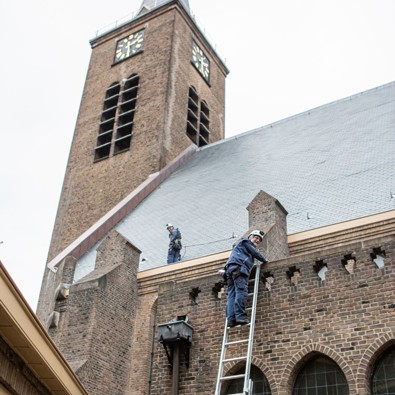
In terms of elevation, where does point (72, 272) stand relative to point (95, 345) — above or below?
above

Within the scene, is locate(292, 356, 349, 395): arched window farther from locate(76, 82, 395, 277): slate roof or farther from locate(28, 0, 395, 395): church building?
locate(76, 82, 395, 277): slate roof

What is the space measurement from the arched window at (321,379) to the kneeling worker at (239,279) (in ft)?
3.82

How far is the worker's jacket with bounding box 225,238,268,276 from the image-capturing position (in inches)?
373

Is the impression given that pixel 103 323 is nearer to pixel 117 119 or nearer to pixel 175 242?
pixel 175 242

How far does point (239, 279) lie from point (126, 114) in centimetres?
1926

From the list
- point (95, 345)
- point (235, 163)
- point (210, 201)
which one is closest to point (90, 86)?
point (235, 163)

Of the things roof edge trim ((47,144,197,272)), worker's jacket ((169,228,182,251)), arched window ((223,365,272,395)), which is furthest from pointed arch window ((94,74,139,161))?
arched window ((223,365,272,395))

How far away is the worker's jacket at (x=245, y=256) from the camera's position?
948 cm

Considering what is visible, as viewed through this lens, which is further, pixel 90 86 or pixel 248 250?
pixel 90 86

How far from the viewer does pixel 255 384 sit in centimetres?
959

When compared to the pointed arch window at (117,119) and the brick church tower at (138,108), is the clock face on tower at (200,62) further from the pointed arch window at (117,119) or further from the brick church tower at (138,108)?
the pointed arch window at (117,119)

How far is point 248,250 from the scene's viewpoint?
379 inches

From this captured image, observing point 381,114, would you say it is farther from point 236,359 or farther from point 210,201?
point 236,359

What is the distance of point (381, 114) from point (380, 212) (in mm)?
7051
